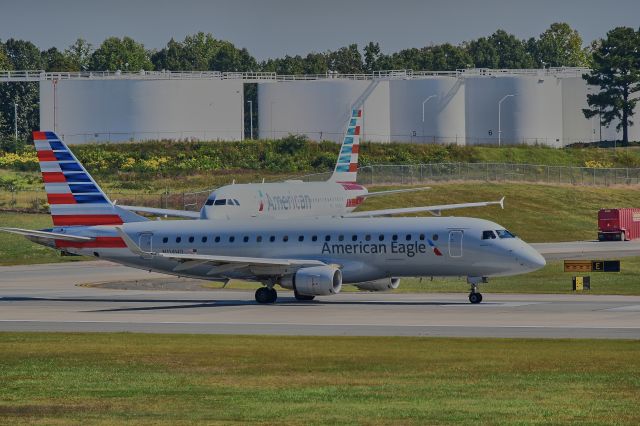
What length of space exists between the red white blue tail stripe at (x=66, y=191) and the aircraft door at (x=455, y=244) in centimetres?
1509

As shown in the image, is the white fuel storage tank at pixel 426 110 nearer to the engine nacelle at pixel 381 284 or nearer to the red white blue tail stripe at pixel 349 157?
the red white blue tail stripe at pixel 349 157

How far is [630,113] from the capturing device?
567 feet

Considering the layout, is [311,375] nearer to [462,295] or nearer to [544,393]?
[544,393]

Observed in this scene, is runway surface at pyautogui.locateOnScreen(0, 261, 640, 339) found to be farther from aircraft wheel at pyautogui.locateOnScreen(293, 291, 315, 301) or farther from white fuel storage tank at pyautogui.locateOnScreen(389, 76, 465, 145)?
white fuel storage tank at pyautogui.locateOnScreen(389, 76, 465, 145)

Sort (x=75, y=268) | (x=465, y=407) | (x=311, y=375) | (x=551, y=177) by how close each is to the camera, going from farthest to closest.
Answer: (x=551, y=177), (x=75, y=268), (x=311, y=375), (x=465, y=407)

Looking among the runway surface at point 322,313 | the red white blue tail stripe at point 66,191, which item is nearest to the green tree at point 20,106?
the runway surface at point 322,313

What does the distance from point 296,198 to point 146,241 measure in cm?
3867

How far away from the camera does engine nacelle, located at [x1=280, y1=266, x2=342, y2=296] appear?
5244 cm

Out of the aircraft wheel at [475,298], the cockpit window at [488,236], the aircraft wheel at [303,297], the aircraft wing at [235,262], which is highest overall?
the cockpit window at [488,236]

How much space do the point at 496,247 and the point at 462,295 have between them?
23.1 feet

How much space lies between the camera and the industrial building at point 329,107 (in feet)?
506

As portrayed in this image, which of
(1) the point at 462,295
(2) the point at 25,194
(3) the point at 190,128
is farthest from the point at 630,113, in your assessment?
(1) the point at 462,295

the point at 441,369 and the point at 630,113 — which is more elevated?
the point at 630,113

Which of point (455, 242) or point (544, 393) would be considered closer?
point (544, 393)
